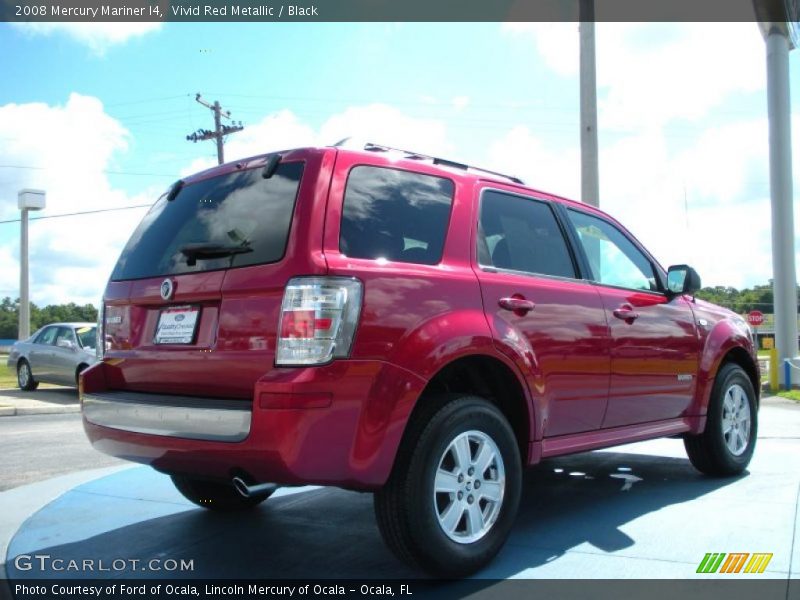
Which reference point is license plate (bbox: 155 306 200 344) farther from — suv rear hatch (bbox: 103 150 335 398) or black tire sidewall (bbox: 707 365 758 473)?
black tire sidewall (bbox: 707 365 758 473)

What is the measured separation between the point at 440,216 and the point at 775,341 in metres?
14.8

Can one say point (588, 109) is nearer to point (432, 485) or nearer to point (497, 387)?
point (497, 387)

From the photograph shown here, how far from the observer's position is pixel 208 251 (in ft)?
11.0

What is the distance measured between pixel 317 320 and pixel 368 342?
0.22m

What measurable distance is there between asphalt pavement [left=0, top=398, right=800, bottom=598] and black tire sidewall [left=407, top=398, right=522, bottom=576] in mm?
204

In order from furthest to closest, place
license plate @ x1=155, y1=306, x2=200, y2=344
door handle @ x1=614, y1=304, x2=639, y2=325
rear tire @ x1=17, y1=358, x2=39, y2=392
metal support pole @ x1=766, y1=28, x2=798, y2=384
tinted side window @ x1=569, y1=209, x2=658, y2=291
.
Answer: metal support pole @ x1=766, y1=28, x2=798, y2=384, rear tire @ x1=17, y1=358, x2=39, y2=392, tinted side window @ x1=569, y1=209, x2=658, y2=291, door handle @ x1=614, y1=304, x2=639, y2=325, license plate @ x1=155, y1=306, x2=200, y2=344

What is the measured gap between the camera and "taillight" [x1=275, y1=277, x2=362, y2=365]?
9.56 feet

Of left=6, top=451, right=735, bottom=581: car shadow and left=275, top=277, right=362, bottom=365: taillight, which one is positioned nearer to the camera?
left=275, top=277, right=362, bottom=365: taillight

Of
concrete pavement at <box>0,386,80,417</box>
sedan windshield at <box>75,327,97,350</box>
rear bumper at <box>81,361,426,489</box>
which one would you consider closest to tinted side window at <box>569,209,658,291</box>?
rear bumper at <box>81,361,426,489</box>

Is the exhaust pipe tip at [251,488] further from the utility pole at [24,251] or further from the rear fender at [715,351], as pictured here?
the utility pole at [24,251]

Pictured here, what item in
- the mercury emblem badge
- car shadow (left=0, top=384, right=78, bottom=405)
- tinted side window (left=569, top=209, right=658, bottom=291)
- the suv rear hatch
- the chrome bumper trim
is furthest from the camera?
car shadow (left=0, top=384, right=78, bottom=405)

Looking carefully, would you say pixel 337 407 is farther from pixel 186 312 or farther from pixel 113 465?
pixel 113 465

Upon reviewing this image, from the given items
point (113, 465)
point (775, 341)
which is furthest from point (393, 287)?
point (775, 341)

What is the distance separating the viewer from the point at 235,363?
309 centimetres
